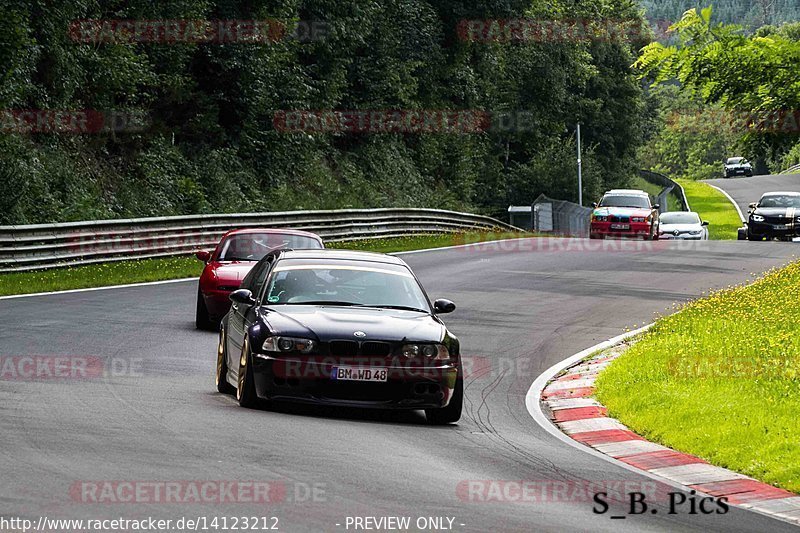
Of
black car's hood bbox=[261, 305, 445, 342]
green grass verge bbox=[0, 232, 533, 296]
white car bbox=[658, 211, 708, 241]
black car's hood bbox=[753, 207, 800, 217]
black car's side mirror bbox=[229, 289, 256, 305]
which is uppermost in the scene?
black car's side mirror bbox=[229, 289, 256, 305]

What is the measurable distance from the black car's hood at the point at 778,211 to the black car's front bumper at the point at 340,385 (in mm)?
34769

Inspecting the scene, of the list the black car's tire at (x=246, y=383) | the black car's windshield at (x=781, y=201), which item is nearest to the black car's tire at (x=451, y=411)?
the black car's tire at (x=246, y=383)

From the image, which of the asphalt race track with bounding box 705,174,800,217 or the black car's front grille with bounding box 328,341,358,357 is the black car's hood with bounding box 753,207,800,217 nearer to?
the black car's front grille with bounding box 328,341,358,357

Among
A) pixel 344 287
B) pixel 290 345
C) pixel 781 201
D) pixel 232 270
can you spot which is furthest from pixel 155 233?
pixel 781 201

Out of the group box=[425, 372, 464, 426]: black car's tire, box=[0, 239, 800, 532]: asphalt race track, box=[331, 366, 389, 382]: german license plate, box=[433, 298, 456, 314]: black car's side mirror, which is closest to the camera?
box=[0, 239, 800, 532]: asphalt race track

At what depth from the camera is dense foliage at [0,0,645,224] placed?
109 feet

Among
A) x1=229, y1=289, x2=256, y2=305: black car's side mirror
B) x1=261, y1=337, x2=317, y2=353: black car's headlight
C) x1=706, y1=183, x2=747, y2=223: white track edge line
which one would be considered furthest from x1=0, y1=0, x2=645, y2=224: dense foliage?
x1=261, y1=337, x2=317, y2=353: black car's headlight

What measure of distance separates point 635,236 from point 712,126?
140553 millimetres

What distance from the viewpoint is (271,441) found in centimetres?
948

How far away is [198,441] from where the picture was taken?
30.6ft

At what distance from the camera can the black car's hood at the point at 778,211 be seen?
43.5m

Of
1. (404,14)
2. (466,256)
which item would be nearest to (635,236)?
(466,256)

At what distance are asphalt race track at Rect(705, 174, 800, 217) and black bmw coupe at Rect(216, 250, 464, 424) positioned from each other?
80638 mm

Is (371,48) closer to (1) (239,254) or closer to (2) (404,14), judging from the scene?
(2) (404,14)
